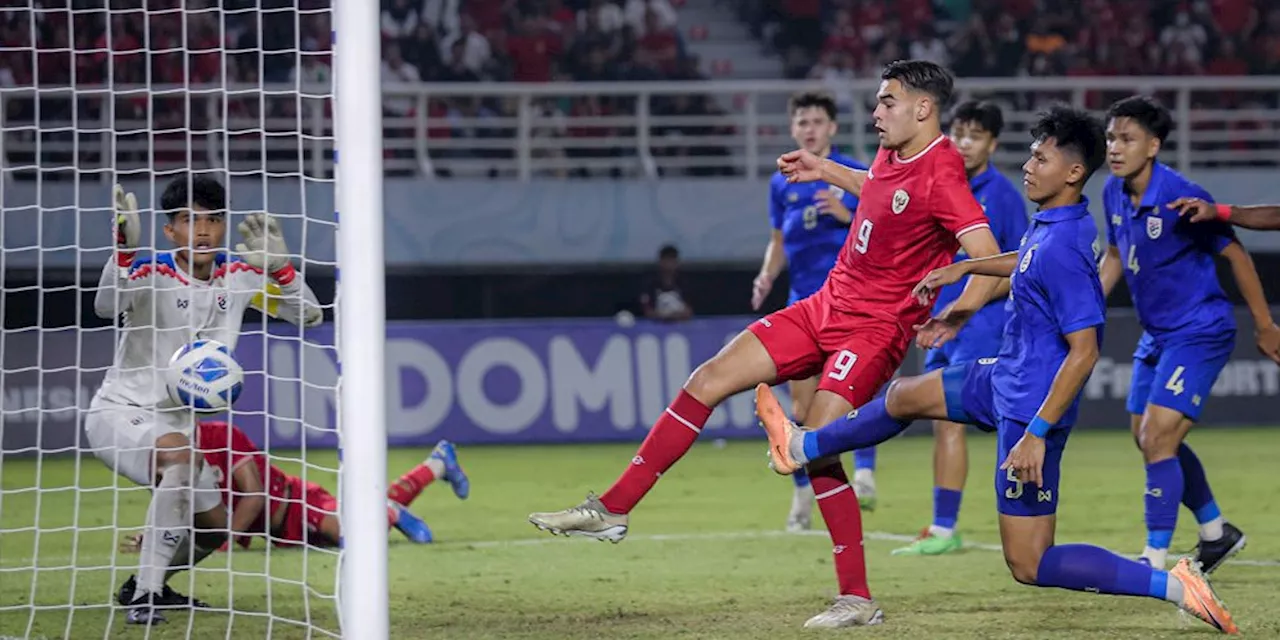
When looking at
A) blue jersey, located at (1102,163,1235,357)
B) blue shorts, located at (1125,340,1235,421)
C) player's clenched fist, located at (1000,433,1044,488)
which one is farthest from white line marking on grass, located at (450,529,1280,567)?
player's clenched fist, located at (1000,433,1044,488)

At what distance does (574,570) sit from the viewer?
7.71 metres

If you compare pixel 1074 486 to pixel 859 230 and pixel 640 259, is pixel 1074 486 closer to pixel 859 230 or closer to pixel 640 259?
pixel 859 230

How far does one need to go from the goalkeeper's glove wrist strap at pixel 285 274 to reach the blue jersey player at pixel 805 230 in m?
3.06

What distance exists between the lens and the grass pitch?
20.0ft

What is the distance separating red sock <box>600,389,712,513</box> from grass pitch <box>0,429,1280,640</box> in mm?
509

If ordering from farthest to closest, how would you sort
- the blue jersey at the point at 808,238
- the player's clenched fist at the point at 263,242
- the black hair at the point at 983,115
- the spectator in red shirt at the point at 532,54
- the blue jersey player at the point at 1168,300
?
the spectator in red shirt at the point at 532,54 < the blue jersey at the point at 808,238 < the black hair at the point at 983,115 < the blue jersey player at the point at 1168,300 < the player's clenched fist at the point at 263,242

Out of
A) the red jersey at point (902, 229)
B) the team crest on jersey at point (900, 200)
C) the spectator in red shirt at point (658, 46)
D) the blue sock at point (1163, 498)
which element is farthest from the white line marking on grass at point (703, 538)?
the spectator in red shirt at point (658, 46)

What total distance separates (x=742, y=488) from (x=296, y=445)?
4772 mm

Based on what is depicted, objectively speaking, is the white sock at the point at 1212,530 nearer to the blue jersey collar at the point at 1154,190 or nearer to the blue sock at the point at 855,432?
the blue jersey collar at the point at 1154,190

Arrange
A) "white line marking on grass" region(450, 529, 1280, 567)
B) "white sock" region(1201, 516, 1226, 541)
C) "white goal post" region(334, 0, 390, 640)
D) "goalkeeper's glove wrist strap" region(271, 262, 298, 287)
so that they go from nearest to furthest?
"white goal post" region(334, 0, 390, 640) < "goalkeeper's glove wrist strap" region(271, 262, 298, 287) < "white sock" region(1201, 516, 1226, 541) < "white line marking on grass" region(450, 529, 1280, 567)

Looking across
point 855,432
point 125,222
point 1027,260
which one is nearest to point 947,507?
point 855,432

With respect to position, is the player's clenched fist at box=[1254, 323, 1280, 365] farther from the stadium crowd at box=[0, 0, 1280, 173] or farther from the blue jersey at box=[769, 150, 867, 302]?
the stadium crowd at box=[0, 0, 1280, 173]

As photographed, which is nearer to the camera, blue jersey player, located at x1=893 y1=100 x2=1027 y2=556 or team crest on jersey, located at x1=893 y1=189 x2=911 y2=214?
team crest on jersey, located at x1=893 y1=189 x2=911 y2=214

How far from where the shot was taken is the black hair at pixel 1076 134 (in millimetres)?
5676
